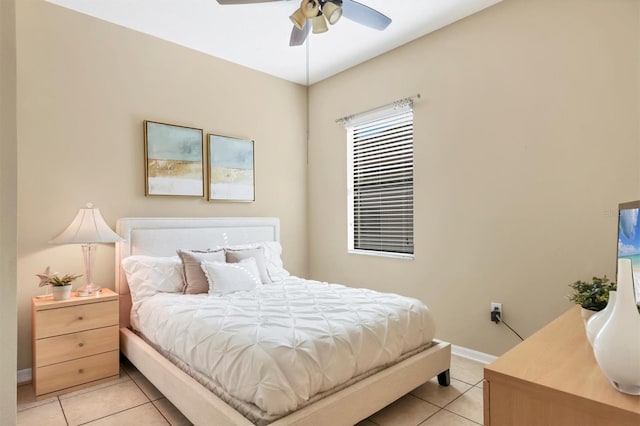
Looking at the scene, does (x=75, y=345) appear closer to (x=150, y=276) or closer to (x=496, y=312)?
(x=150, y=276)

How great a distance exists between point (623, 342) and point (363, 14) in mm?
2305

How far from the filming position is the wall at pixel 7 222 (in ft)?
2.77

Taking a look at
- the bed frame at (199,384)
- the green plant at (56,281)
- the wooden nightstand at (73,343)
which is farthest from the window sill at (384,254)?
the green plant at (56,281)

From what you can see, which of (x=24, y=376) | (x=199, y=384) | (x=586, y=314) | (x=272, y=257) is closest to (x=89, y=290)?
(x=24, y=376)

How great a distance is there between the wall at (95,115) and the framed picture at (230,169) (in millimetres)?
112

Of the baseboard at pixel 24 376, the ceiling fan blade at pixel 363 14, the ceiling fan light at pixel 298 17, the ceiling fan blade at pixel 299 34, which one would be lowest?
the baseboard at pixel 24 376

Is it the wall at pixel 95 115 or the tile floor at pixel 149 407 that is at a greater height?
the wall at pixel 95 115

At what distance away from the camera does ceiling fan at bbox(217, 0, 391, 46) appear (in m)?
2.13

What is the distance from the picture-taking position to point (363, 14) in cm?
244

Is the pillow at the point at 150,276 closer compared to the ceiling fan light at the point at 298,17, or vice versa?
the ceiling fan light at the point at 298,17

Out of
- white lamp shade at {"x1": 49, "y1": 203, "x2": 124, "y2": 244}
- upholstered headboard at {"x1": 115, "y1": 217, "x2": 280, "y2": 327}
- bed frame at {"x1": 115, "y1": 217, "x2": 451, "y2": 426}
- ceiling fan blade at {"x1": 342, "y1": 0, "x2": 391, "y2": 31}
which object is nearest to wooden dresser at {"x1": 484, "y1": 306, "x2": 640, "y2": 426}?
bed frame at {"x1": 115, "y1": 217, "x2": 451, "y2": 426}

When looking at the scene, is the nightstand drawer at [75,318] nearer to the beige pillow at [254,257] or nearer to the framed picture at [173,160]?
the beige pillow at [254,257]

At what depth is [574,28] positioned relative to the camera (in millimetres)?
2451

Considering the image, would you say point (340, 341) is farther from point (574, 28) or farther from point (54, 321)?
point (574, 28)
